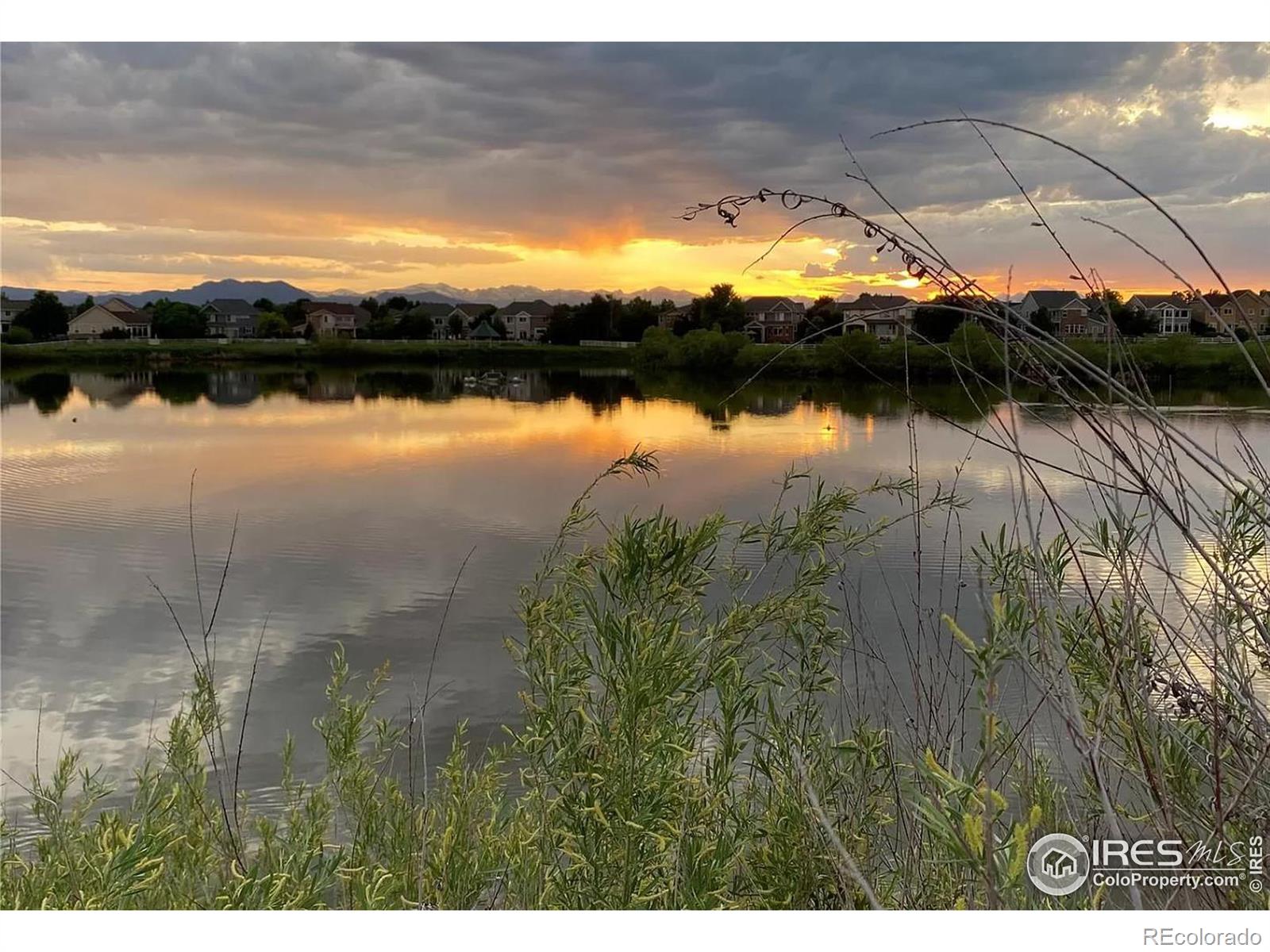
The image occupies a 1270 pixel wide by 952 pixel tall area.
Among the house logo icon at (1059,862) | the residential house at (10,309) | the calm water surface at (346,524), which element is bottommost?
the calm water surface at (346,524)

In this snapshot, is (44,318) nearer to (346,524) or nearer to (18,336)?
(18,336)

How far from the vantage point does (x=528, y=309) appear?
8175 centimetres

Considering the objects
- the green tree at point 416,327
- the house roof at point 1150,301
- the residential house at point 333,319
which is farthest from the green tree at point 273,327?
the house roof at point 1150,301

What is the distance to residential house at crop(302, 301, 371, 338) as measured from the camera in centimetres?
6544

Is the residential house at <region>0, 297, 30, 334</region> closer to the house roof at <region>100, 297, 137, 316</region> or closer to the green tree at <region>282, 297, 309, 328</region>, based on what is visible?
the house roof at <region>100, 297, 137, 316</region>

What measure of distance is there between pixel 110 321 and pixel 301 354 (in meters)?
17.3

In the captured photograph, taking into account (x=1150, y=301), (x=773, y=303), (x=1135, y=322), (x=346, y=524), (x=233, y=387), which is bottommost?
(x=346, y=524)

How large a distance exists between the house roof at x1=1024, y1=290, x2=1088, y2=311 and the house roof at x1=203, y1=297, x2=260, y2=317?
75541 millimetres

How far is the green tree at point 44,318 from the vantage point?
57531 millimetres

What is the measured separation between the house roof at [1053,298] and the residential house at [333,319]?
213ft

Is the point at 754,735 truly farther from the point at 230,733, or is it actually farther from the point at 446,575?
the point at 446,575

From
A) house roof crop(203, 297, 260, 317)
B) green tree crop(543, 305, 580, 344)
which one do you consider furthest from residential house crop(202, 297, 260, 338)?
green tree crop(543, 305, 580, 344)

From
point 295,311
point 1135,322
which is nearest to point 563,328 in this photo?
point 295,311

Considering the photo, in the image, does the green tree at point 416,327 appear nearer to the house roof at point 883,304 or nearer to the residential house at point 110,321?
the residential house at point 110,321
